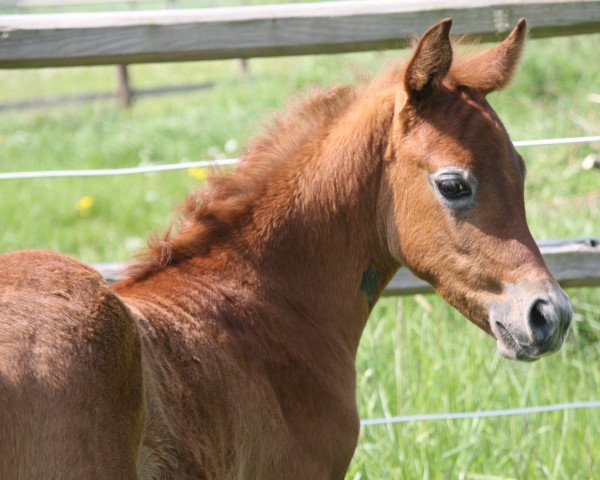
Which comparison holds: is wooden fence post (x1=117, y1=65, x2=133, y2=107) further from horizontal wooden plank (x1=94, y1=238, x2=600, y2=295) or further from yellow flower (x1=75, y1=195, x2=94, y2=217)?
horizontal wooden plank (x1=94, y1=238, x2=600, y2=295)

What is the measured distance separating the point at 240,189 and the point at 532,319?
0.93m

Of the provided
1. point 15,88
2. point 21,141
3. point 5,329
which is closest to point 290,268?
point 5,329

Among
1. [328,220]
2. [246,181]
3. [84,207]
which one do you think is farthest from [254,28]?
[84,207]

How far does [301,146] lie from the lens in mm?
2787

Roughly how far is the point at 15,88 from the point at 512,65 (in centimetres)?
1739

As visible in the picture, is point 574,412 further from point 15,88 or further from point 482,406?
point 15,88

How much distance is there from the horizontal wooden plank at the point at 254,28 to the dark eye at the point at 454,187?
91cm

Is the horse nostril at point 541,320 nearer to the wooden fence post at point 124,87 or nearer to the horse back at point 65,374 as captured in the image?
the horse back at point 65,374

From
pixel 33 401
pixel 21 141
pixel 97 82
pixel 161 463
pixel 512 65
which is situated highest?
pixel 512 65

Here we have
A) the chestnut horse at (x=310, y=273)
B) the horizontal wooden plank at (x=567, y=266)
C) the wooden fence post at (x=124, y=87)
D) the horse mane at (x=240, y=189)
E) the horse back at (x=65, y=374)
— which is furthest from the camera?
the wooden fence post at (x=124, y=87)

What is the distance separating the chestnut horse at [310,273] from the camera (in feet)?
6.93

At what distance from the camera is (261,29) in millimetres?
3182

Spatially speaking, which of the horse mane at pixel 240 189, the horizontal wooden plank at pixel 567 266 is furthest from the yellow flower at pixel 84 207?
the horse mane at pixel 240 189

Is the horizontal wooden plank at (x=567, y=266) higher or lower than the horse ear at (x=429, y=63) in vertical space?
lower
